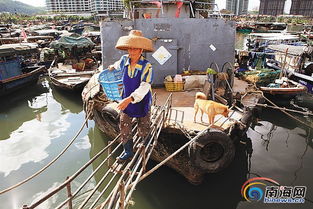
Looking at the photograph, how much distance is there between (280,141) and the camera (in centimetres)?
974

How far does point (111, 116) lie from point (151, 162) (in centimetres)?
197

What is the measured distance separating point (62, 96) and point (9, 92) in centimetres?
302

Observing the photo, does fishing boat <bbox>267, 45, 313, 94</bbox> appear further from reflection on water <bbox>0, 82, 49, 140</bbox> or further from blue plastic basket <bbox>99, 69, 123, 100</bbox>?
reflection on water <bbox>0, 82, 49, 140</bbox>

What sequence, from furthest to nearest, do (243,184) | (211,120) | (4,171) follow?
(4,171), (243,184), (211,120)

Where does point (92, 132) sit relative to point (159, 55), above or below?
below

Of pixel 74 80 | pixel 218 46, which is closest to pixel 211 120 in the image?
pixel 218 46

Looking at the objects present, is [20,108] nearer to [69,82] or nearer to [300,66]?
[69,82]

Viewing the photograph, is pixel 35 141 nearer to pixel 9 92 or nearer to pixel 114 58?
pixel 114 58

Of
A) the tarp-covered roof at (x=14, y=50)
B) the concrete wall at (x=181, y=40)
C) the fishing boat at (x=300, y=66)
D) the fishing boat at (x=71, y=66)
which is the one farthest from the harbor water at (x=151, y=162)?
the concrete wall at (x=181, y=40)

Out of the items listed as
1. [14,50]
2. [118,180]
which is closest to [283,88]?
[118,180]

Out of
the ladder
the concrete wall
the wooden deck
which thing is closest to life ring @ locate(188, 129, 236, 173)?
the wooden deck

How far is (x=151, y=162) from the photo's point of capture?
24.8 ft

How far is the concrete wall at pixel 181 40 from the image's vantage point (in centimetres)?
945

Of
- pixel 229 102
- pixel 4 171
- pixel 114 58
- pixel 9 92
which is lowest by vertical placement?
pixel 4 171
